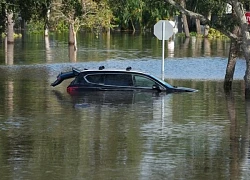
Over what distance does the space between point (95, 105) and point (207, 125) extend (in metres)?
4.84

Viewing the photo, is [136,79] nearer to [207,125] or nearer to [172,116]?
[172,116]

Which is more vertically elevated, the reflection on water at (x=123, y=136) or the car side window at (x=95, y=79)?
the car side window at (x=95, y=79)

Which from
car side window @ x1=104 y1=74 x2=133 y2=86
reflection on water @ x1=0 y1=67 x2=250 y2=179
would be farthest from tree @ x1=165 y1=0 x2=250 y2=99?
car side window @ x1=104 y1=74 x2=133 y2=86

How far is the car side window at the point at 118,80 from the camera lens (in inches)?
992

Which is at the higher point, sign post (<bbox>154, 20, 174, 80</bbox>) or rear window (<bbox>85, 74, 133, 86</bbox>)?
sign post (<bbox>154, 20, 174, 80</bbox>)

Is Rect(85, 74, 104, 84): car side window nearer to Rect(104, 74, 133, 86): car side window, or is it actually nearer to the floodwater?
Rect(104, 74, 133, 86): car side window

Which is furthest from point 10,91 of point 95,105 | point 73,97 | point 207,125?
point 207,125

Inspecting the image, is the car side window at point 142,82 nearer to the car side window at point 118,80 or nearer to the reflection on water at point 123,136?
the car side window at point 118,80

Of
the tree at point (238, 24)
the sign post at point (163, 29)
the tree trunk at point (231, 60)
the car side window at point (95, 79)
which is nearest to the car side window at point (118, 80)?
the car side window at point (95, 79)

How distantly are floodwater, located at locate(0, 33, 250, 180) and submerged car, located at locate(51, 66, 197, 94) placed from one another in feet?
1.82

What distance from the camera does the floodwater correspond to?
1178 centimetres

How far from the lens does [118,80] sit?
82.9ft

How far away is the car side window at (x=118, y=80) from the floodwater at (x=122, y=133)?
0.64 metres

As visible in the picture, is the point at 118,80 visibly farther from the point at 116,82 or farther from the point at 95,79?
the point at 95,79
